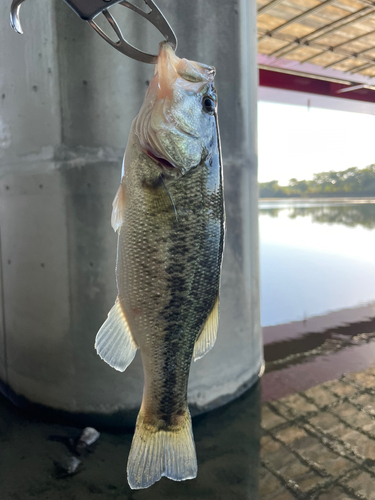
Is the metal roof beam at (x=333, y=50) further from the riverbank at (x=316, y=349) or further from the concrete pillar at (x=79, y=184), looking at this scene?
the riverbank at (x=316, y=349)

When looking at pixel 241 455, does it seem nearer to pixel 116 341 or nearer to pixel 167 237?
pixel 116 341

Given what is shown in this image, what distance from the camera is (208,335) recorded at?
1.17m

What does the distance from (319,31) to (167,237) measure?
5.66m

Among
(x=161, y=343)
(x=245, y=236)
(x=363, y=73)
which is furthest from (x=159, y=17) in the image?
(x=363, y=73)

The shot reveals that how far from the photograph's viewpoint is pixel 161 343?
1132 mm

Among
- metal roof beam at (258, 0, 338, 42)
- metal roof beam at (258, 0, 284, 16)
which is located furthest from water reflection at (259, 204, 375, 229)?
metal roof beam at (258, 0, 284, 16)

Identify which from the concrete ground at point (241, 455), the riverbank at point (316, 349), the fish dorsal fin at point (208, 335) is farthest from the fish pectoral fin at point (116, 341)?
the riverbank at point (316, 349)

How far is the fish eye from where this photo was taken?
1140 millimetres

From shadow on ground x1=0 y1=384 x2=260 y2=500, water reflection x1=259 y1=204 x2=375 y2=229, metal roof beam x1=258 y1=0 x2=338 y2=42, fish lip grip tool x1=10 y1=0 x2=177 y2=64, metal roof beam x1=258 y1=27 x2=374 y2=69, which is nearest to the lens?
fish lip grip tool x1=10 y1=0 x2=177 y2=64

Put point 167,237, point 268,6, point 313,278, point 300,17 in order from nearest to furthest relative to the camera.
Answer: point 167,237
point 268,6
point 300,17
point 313,278

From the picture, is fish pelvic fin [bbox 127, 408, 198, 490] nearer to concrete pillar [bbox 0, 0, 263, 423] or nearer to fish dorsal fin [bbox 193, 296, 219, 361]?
fish dorsal fin [bbox 193, 296, 219, 361]

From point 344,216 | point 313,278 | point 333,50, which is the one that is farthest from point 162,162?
point 344,216

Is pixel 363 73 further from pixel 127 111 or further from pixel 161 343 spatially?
pixel 161 343

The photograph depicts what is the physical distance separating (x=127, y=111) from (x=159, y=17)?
1.38 meters
